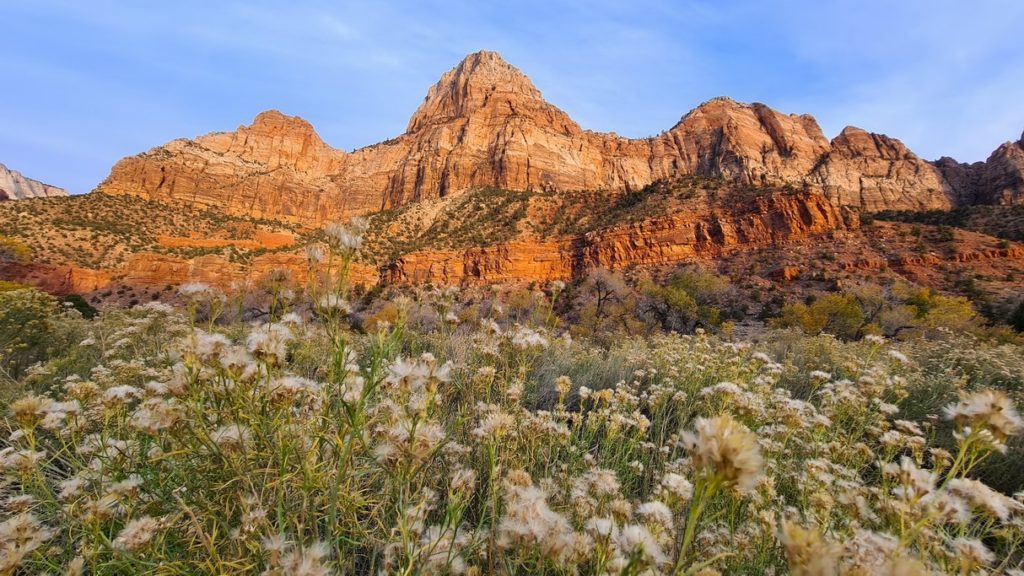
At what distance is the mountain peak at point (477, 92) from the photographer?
3329 inches

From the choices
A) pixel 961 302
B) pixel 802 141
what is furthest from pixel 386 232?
pixel 802 141

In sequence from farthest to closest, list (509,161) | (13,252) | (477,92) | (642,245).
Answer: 1. (477,92)
2. (509,161)
3. (642,245)
4. (13,252)

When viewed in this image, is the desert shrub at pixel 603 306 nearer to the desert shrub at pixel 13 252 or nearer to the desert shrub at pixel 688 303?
the desert shrub at pixel 688 303

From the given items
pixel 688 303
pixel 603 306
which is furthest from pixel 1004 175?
pixel 603 306

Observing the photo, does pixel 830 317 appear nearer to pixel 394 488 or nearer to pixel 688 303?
pixel 688 303

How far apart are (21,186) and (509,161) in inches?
5400

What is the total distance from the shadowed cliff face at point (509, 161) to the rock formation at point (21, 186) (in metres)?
63.1

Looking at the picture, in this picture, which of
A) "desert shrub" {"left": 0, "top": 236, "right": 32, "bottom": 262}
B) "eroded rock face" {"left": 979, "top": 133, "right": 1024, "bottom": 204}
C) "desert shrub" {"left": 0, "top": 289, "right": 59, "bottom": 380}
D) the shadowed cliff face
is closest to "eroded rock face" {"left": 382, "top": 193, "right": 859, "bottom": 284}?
the shadowed cliff face

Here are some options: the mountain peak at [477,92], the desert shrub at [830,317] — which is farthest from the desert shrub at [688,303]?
the mountain peak at [477,92]

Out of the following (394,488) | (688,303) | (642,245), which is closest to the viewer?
(394,488)

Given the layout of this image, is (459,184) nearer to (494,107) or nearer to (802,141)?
(494,107)

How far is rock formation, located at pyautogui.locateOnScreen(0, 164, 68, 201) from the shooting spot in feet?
343

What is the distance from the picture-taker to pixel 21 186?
366 ft

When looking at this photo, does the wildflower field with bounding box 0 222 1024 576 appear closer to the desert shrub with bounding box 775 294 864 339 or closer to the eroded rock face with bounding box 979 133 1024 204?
the desert shrub with bounding box 775 294 864 339
